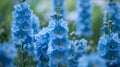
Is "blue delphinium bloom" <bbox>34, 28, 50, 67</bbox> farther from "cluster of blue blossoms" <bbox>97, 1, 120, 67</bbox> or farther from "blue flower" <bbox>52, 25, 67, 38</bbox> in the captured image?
"cluster of blue blossoms" <bbox>97, 1, 120, 67</bbox>

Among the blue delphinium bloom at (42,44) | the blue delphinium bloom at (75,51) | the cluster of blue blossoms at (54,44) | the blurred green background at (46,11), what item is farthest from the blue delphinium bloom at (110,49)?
the blurred green background at (46,11)

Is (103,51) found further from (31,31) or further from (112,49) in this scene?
(31,31)

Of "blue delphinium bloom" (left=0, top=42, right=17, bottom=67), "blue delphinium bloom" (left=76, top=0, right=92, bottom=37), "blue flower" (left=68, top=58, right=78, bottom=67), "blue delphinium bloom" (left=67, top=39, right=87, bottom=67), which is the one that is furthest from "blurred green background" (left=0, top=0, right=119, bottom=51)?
"blue delphinium bloom" (left=0, top=42, right=17, bottom=67)

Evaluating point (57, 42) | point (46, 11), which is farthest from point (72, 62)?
point (46, 11)

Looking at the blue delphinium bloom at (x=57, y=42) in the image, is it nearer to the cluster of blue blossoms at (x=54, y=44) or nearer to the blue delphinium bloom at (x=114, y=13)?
the cluster of blue blossoms at (x=54, y=44)

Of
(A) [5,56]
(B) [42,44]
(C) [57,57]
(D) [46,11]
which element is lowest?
(A) [5,56]

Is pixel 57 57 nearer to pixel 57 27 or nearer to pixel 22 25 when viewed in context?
pixel 57 27
